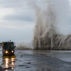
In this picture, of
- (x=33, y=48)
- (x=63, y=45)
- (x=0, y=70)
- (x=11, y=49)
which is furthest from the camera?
(x=33, y=48)

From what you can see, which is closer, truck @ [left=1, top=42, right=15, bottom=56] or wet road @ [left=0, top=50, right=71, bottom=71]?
wet road @ [left=0, top=50, right=71, bottom=71]

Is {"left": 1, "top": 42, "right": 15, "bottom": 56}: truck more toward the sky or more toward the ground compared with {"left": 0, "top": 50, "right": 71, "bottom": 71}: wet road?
more toward the sky

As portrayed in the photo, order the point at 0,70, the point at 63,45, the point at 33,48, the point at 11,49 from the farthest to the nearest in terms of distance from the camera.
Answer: the point at 33,48
the point at 63,45
the point at 11,49
the point at 0,70

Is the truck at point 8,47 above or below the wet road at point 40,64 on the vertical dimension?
above

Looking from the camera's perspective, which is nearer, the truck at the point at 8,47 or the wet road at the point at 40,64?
the wet road at the point at 40,64

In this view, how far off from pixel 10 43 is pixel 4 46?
200 cm

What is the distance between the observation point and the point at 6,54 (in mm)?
68312

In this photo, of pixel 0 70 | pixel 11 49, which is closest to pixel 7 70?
pixel 0 70

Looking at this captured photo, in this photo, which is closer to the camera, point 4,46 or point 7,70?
point 7,70

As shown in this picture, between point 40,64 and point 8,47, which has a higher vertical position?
point 8,47

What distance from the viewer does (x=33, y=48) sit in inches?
6024

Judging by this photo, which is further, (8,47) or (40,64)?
(8,47)

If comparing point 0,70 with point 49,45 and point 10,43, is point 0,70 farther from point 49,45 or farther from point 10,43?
point 49,45

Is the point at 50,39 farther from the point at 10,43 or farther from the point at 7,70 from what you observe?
the point at 7,70
